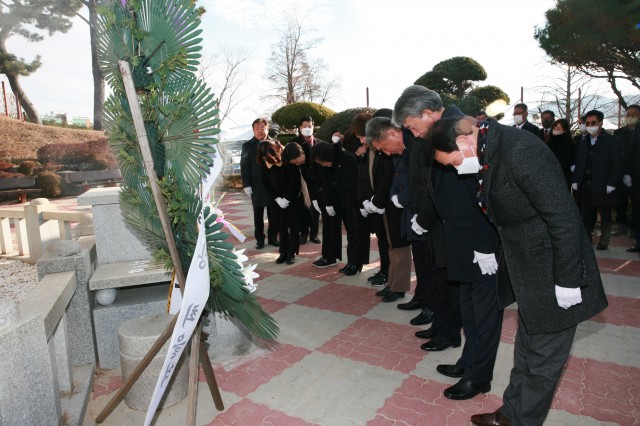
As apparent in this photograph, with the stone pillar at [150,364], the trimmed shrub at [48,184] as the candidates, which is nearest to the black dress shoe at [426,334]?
the stone pillar at [150,364]

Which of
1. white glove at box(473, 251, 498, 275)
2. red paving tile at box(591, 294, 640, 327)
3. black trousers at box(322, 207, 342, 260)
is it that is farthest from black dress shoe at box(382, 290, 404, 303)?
white glove at box(473, 251, 498, 275)

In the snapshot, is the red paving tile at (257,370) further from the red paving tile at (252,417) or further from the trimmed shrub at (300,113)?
the trimmed shrub at (300,113)

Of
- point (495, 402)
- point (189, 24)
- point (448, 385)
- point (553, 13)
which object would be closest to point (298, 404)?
point (448, 385)

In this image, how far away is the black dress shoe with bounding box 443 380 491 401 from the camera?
294cm

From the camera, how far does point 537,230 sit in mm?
2162

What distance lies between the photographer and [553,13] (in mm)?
9695

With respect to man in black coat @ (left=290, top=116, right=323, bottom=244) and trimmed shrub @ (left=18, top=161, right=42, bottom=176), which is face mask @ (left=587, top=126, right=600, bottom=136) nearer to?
man in black coat @ (left=290, top=116, right=323, bottom=244)

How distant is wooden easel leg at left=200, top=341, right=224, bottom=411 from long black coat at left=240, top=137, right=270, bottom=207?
177 inches

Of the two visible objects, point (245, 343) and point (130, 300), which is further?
point (245, 343)

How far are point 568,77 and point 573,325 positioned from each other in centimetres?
1690

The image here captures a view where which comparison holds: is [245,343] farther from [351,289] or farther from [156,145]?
[156,145]

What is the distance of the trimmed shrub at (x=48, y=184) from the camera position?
16.6 m

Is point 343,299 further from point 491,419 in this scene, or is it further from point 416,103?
point 416,103

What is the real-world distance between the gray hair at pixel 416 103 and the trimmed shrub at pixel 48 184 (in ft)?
56.1
